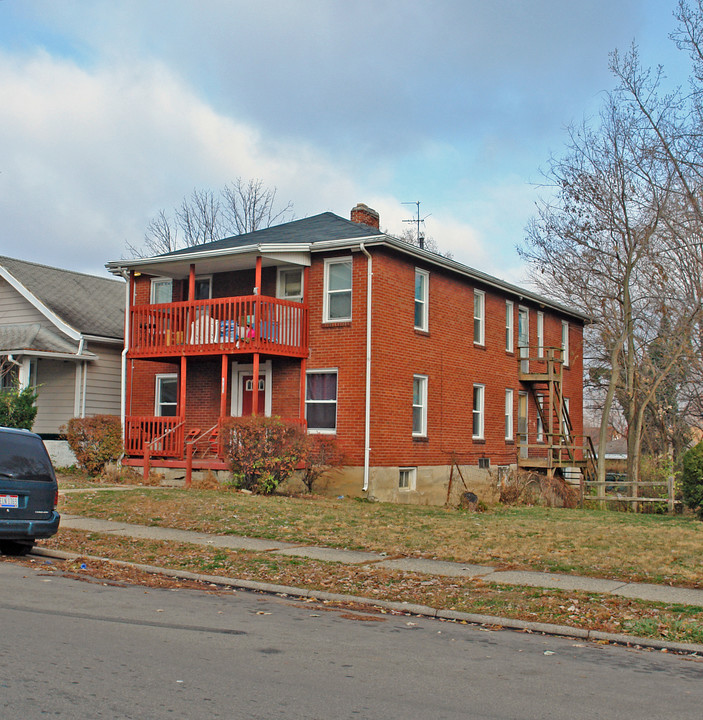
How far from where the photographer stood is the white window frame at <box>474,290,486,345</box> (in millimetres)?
27752

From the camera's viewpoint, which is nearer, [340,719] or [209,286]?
[340,719]

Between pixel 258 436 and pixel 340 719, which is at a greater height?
pixel 258 436

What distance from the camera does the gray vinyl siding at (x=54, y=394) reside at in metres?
27.5

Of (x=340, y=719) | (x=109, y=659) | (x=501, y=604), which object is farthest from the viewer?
(x=501, y=604)

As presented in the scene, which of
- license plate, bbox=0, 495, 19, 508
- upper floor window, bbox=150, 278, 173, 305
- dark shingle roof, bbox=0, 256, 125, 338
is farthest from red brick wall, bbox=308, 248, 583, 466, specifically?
license plate, bbox=0, 495, 19, 508

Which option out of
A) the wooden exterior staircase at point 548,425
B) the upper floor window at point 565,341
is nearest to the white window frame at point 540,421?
the wooden exterior staircase at point 548,425

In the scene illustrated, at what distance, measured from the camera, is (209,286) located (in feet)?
85.5

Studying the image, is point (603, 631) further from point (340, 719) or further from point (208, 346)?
point (208, 346)

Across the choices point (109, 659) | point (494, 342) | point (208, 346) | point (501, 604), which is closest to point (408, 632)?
point (501, 604)

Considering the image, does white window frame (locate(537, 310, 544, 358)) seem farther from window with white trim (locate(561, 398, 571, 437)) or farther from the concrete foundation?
the concrete foundation

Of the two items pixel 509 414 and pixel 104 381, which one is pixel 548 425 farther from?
pixel 104 381

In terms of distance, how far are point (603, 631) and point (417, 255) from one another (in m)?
16.5

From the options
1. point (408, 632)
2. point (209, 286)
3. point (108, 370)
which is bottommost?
point (408, 632)

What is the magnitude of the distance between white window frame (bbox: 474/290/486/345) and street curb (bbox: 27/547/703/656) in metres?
18.1
